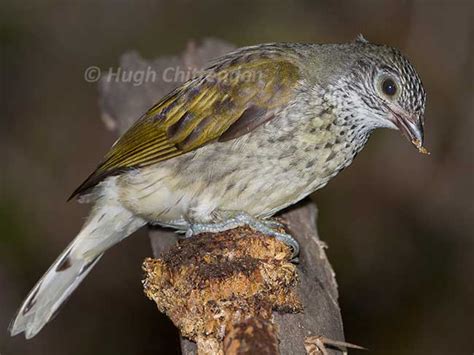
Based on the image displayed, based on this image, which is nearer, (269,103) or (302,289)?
(302,289)

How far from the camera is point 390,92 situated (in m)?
5.10

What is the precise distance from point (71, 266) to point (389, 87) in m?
2.14

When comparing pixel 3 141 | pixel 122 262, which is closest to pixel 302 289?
pixel 122 262

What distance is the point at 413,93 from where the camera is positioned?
5043 millimetres

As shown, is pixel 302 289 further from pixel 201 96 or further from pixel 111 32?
pixel 111 32

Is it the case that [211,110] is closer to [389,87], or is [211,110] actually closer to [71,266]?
[389,87]

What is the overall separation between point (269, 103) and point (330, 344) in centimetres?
142

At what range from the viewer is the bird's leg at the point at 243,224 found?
4929 millimetres

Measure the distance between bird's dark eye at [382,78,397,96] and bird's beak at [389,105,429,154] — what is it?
0.08 meters

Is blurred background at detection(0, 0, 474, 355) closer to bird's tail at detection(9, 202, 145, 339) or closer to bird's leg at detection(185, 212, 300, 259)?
bird's tail at detection(9, 202, 145, 339)

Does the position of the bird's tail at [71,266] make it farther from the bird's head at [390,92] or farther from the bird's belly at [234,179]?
the bird's head at [390,92]

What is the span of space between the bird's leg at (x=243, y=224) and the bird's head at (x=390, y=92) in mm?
804

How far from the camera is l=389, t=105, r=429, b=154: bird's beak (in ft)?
16.5

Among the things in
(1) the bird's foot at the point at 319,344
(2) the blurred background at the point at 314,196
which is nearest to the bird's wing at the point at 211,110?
(1) the bird's foot at the point at 319,344
